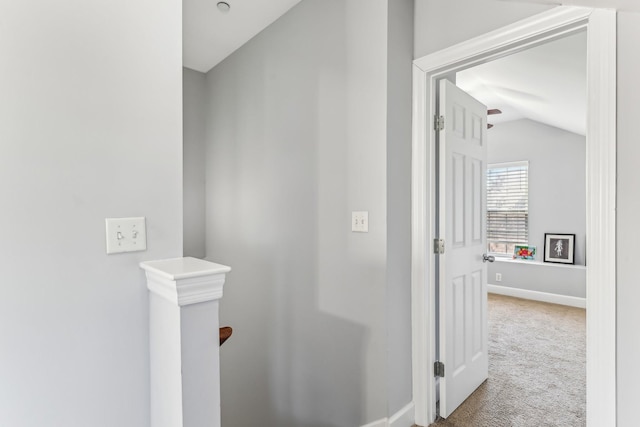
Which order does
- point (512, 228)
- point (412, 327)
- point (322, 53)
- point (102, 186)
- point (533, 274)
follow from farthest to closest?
1. point (512, 228)
2. point (533, 274)
3. point (322, 53)
4. point (412, 327)
5. point (102, 186)

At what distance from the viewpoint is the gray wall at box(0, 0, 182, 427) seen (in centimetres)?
95

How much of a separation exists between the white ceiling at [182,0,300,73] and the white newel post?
2.08 m

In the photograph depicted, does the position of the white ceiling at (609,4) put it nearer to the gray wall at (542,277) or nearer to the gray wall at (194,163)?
the gray wall at (194,163)

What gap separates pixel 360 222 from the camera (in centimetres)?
193

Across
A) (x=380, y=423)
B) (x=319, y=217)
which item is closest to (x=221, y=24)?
(x=319, y=217)

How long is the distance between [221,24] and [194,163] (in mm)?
1303

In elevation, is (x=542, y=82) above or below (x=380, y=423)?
above

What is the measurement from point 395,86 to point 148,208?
1.40 m

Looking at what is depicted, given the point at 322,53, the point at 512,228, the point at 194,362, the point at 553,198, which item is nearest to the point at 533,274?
the point at 512,228

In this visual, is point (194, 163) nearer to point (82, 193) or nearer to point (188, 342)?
point (82, 193)

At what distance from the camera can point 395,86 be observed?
1.85 metres

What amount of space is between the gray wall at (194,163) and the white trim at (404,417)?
2320 millimetres

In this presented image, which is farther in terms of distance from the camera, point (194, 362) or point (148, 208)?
point (148, 208)

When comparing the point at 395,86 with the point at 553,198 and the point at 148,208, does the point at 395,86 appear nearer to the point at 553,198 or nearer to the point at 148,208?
the point at 148,208
